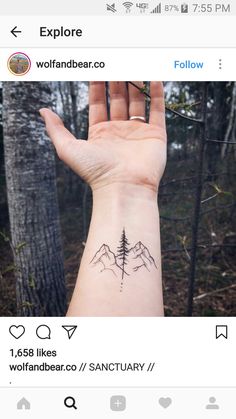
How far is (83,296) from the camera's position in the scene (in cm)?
139

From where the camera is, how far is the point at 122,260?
141 centimetres

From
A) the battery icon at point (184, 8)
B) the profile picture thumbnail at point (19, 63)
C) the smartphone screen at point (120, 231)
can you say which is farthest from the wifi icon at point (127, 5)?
the profile picture thumbnail at point (19, 63)

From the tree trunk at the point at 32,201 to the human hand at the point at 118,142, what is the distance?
31cm

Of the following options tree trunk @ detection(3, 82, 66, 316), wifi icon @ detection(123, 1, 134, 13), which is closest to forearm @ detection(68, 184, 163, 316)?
tree trunk @ detection(3, 82, 66, 316)

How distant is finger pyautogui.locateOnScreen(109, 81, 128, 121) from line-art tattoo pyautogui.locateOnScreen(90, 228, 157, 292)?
0.59 metres

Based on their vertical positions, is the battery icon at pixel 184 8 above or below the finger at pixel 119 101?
above

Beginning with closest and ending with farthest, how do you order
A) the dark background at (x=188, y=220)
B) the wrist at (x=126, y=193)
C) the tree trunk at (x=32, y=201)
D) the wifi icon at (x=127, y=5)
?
1. the wifi icon at (x=127, y=5)
2. the wrist at (x=126, y=193)
3. the tree trunk at (x=32, y=201)
4. the dark background at (x=188, y=220)
